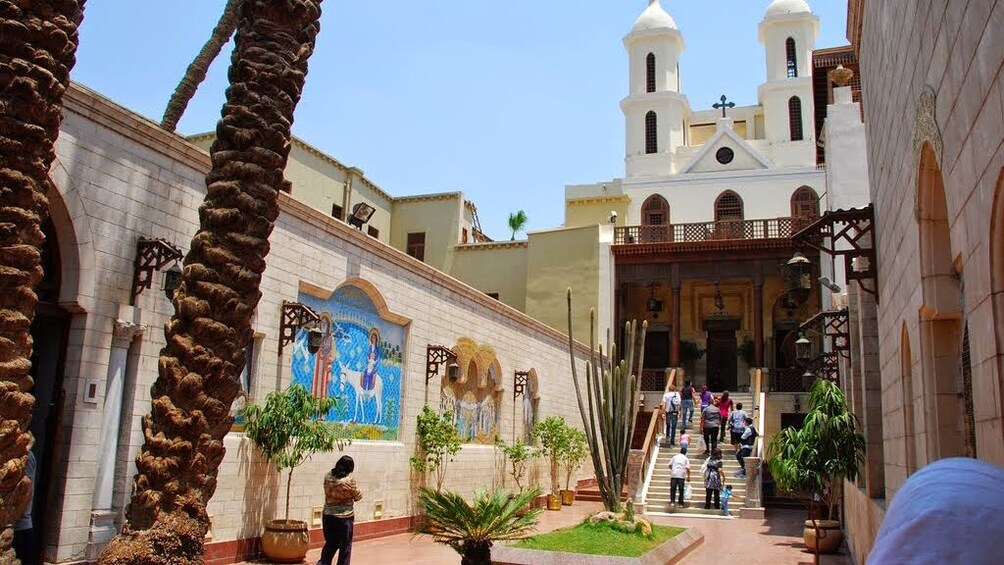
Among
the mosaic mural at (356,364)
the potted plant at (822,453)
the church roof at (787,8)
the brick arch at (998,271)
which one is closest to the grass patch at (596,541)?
the potted plant at (822,453)

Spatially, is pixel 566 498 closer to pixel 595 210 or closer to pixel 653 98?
pixel 595 210

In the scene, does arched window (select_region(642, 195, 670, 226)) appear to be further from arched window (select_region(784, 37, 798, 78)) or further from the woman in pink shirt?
the woman in pink shirt

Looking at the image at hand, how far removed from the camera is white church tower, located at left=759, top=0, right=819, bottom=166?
37.0 m

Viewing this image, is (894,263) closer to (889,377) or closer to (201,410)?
(889,377)

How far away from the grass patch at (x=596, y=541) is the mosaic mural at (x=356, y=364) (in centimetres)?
397

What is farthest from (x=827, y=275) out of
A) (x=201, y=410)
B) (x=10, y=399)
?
(x=10, y=399)

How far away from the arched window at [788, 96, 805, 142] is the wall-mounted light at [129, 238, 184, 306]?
3241cm

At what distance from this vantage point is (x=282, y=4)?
26.2 feet

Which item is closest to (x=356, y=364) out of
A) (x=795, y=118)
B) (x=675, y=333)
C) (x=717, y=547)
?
(x=717, y=547)

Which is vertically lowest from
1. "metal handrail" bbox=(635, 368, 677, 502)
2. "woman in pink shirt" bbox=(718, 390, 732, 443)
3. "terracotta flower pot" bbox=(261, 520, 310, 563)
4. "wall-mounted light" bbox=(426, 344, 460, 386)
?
"terracotta flower pot" bbox=(261, 520, 310, 563)

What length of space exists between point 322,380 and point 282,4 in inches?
261

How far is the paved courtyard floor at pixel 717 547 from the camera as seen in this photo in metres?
12.2

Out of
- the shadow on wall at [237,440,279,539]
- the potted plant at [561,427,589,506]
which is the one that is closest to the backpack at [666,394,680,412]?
the potted plant at [561,427,589,506]

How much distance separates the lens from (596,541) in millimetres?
11320
